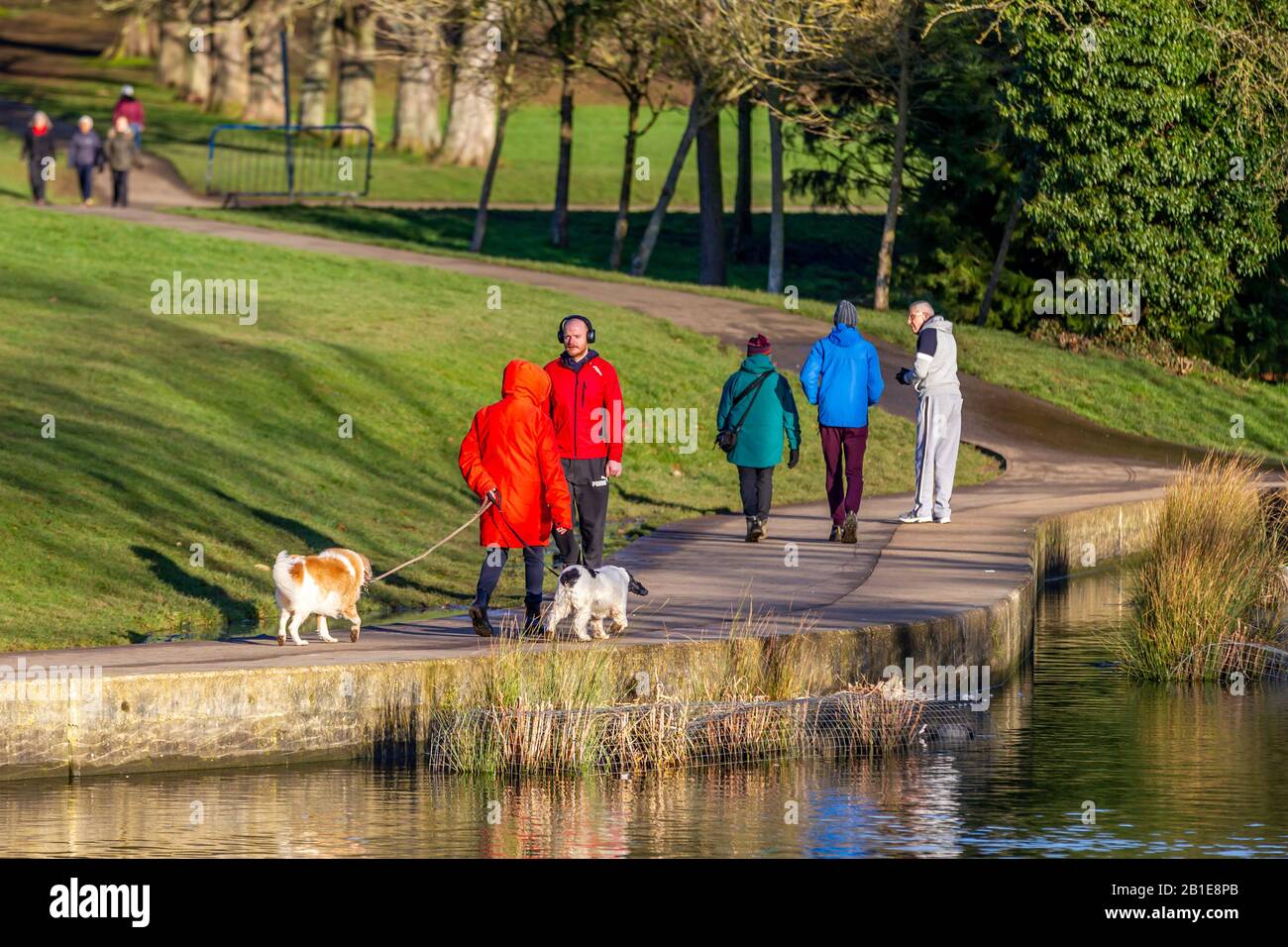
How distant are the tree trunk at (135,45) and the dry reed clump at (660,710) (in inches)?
2973

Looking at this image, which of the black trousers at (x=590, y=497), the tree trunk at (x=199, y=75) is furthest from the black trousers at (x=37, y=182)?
the tree trunk at (x=199, y=75)

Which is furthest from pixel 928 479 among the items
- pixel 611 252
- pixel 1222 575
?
pixel 611 252

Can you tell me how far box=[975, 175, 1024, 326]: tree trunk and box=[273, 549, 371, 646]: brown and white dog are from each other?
869 inches

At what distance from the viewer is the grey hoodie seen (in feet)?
62.2

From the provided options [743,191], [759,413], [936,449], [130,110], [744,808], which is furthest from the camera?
[130,110]

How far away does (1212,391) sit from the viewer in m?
32.2

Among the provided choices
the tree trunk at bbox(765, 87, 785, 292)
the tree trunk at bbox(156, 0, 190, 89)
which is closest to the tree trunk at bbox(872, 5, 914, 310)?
the tree trunk at bbox(765, 87, 785, 292)

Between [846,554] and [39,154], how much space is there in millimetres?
27408

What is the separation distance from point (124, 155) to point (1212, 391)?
69.9ft

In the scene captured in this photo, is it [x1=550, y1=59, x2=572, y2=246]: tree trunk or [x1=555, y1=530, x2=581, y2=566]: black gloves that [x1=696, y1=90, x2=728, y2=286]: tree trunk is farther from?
[x1=555, y1=530, x2=581, y2=566]: black gloves

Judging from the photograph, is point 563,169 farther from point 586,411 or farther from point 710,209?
point 586,411

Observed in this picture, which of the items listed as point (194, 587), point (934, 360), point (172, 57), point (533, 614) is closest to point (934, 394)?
point (934, 360)

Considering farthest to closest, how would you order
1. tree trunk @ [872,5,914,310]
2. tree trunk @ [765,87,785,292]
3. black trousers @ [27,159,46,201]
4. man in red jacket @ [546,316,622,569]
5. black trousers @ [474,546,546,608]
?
black trousers @ [27,159,46,201]
tree trunk @ [765,87,785,292]
tree trunk @ [872,5,914,310]
man in red jacket @ [546,316,622,569]
black trousers @ [474,546,546,608]

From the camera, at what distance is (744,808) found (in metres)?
11.5
